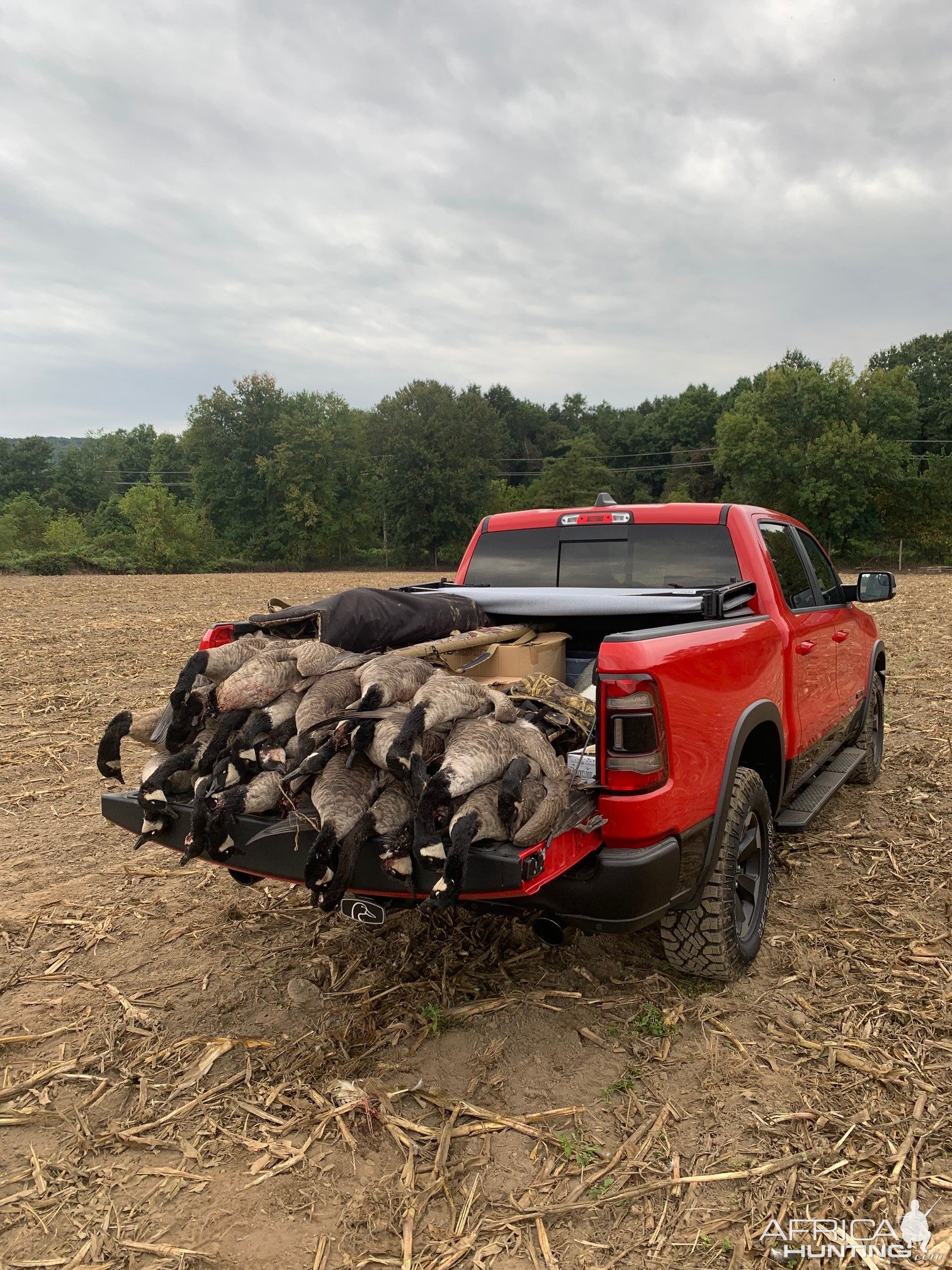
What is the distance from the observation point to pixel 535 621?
445cm

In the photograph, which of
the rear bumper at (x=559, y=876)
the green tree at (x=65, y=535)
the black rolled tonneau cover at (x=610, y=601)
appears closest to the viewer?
the rear bumper at (x=559, y=876)

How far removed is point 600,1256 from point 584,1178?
0.26 metres

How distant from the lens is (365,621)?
3480 mm

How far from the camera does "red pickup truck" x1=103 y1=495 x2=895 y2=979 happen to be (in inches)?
106

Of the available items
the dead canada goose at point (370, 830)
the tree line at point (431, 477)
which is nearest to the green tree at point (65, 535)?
the tree line at point (431, 477)

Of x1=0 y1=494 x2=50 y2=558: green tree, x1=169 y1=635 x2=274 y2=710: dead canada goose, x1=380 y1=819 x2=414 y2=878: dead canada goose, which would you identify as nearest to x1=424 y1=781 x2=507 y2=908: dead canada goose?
x1=380 y1=819 x2=414 y2=878: dead canada goose

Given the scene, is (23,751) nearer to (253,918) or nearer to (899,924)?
(253,918)

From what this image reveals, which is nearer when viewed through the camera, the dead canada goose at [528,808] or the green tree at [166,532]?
the dead canada goose at [528,808]

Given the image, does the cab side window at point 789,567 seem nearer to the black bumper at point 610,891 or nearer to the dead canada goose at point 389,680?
the black bumper at point 610,891

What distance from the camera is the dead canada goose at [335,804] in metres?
2.45

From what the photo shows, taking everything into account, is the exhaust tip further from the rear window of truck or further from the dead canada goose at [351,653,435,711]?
the rear window of truck

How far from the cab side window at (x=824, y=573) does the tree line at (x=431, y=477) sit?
4454 cm

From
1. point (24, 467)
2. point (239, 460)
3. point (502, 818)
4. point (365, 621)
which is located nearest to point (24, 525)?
point (239, 460)

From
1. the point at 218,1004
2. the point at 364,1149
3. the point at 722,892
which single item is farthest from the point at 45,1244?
the point at 722,892
